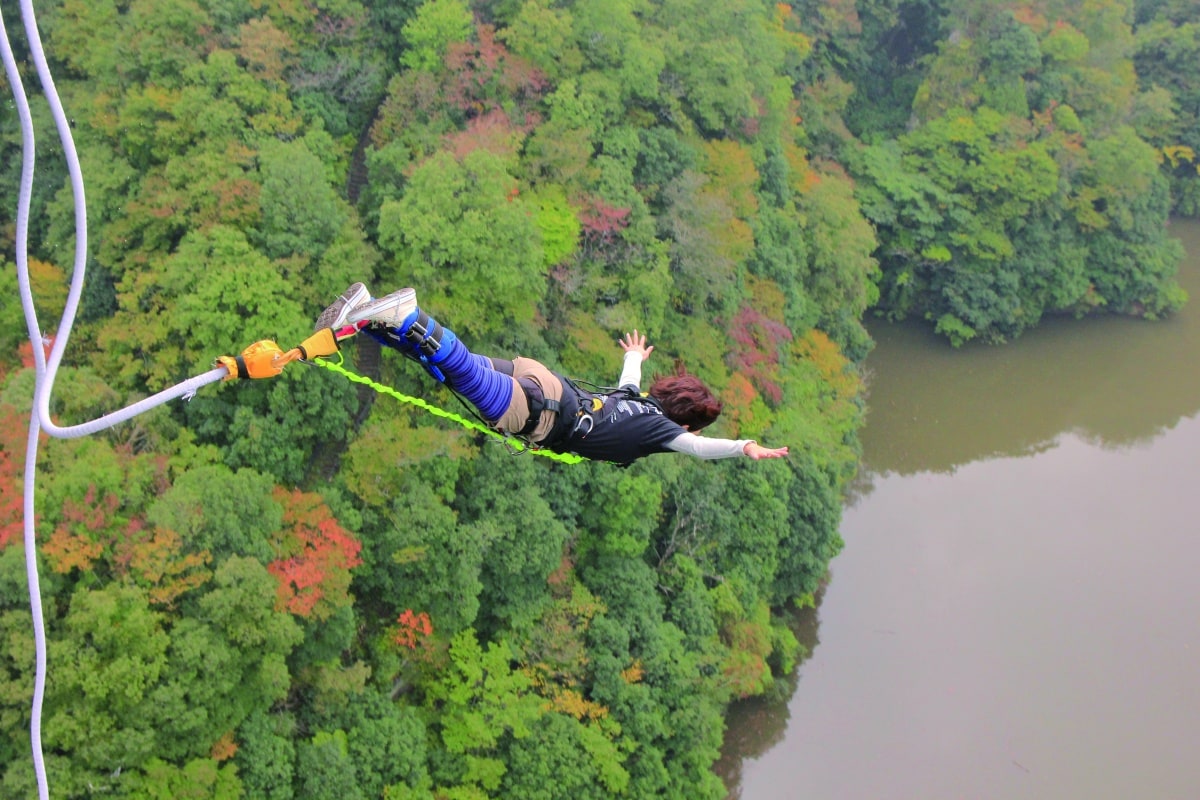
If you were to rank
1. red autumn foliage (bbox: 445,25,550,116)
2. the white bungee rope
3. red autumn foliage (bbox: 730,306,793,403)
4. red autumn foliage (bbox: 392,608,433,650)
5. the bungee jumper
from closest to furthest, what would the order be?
the white bungee rope → the bungee jumper → red autumn foliage (bbox: 392,608,433,650) → red autumn foliage (bbox: 445,25,550,116) → red autumn foliage (bbox: 730,306,793,403)

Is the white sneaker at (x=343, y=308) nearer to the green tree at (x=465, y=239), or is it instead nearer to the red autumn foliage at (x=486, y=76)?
the green tree at (x=465, y=239)

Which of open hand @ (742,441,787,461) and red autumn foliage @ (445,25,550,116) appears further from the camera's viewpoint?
red autumn foliage @ (445,25,550,116)

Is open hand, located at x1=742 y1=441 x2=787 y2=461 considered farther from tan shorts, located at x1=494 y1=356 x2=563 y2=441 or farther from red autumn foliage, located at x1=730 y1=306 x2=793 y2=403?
red autumn foliage, located at x1=730 y1=306 x2=793 y2=403

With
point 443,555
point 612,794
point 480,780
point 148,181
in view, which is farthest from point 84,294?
point 612,794

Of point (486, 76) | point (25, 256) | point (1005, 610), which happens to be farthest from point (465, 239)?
point (1005, 610)

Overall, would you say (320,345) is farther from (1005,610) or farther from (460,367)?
(1005,610)

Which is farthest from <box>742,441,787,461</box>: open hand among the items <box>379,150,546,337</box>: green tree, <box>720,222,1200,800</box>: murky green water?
<box>720,222,1200,800</box>: murky green water

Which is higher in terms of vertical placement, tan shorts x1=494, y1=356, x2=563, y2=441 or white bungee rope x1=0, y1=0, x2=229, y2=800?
tan shorts x1=494, y1=356, x2=563, y2=441
